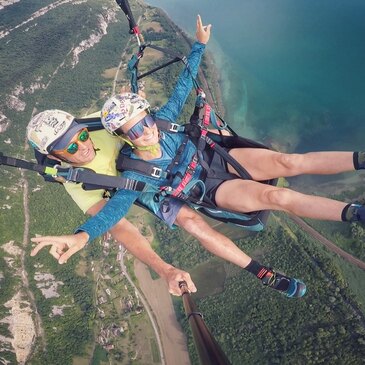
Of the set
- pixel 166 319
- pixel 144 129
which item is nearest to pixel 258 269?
pixel 144 129

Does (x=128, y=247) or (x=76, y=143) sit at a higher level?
(x=76, y=143)

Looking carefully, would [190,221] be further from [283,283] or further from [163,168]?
[283,283]

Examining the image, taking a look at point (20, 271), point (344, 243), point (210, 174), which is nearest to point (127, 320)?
point (20, 271)

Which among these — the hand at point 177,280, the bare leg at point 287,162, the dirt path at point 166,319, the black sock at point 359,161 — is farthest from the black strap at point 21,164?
the dirt path at point 166,319

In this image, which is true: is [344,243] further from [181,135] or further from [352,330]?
[181,135]

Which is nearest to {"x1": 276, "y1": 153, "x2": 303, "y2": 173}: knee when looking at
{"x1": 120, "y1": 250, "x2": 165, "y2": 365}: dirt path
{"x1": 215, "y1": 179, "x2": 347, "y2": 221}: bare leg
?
{"x1": 215, "y1": 179, "x2": 347, "y2": 221}: bare leg

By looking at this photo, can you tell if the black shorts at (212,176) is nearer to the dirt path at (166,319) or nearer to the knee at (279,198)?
the knee at (279,198)

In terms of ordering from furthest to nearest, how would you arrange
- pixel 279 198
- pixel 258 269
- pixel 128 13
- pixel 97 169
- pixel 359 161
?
pixel 128 13 < pixel 258 269 < pixel 97 169 < pixel 279 198 < pixel 359 161
